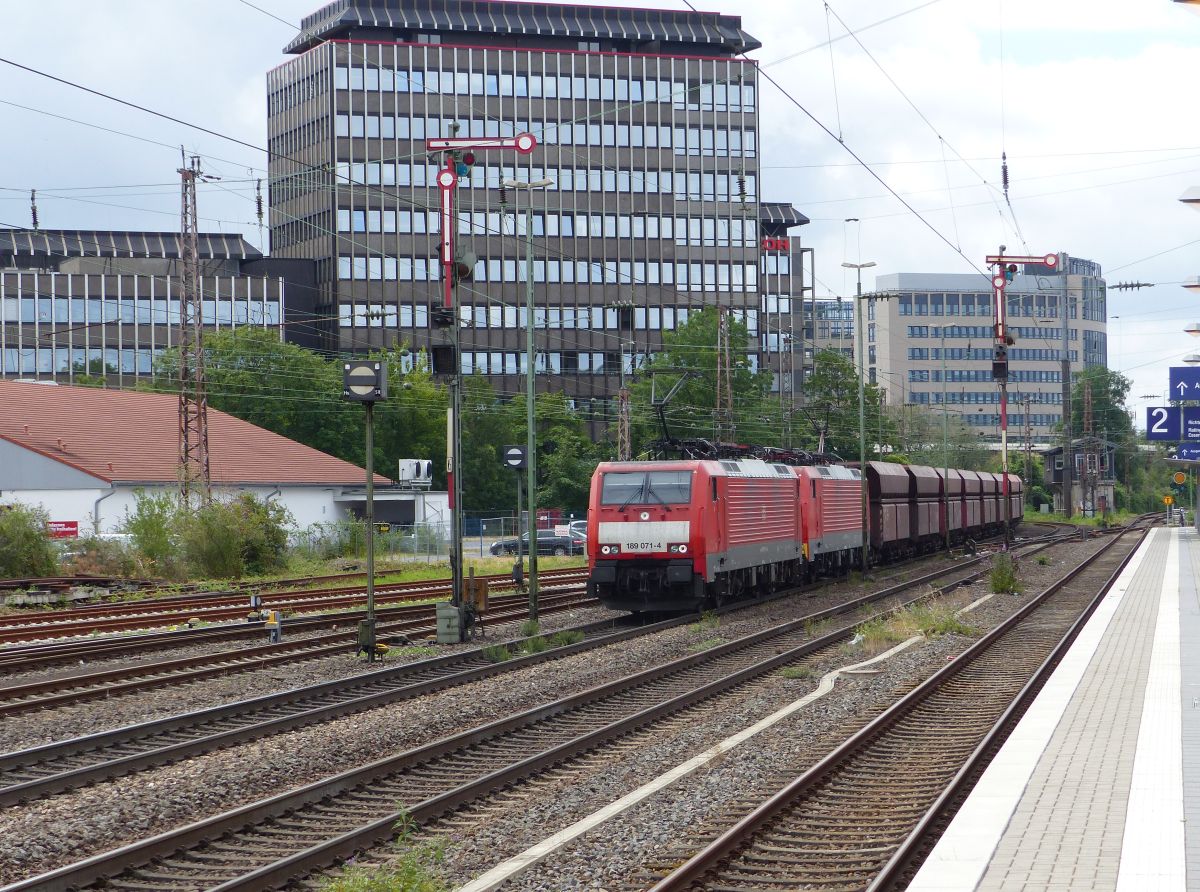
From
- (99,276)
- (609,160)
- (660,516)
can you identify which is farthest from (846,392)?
(660,516)

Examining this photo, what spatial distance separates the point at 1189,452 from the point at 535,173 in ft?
197

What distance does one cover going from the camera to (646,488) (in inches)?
1077

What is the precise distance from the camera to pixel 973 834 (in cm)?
909

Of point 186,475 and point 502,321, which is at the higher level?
point 502,321

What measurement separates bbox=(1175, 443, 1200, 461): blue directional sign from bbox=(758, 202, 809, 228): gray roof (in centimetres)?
6679

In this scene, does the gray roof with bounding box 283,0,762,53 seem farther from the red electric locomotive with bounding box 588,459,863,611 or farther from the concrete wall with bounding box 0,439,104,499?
the red electric locomotive with bounding box 588,459,863,611

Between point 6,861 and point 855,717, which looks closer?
point 6,861

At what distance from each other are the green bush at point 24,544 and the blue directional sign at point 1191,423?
113 ft

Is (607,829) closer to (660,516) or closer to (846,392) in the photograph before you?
(660,516)

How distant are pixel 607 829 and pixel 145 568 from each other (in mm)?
31142

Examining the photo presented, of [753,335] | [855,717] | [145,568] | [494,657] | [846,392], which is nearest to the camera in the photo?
[855,717]

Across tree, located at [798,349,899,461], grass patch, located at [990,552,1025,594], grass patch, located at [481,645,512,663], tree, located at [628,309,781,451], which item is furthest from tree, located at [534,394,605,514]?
grass patch, located at [481,645,512,663]

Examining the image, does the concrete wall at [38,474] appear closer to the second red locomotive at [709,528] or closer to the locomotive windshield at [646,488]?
the second red locomotive at [709,528]

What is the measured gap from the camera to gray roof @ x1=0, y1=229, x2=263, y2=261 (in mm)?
105812
